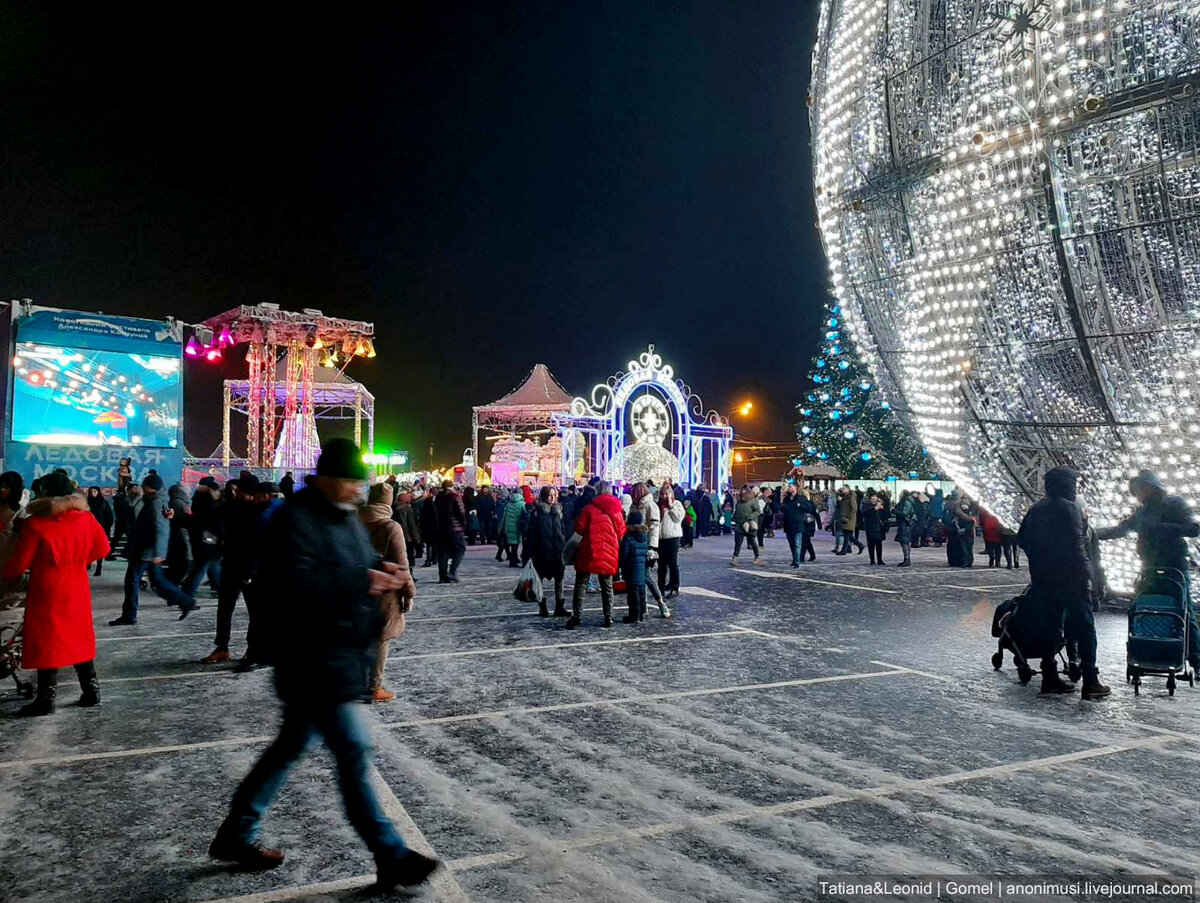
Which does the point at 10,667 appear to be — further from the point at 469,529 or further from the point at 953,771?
the point at 469,529

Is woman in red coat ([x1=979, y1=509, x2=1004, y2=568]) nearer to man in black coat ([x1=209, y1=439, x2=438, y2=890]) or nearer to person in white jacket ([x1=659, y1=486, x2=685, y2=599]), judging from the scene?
person in white jacket ([x1=659, y1=486, x2=685, y2=599])

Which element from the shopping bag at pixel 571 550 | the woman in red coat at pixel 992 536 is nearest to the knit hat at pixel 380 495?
the shopping bag at pixel 571 550

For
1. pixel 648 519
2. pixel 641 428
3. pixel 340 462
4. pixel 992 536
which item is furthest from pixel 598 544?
pixel 641 428

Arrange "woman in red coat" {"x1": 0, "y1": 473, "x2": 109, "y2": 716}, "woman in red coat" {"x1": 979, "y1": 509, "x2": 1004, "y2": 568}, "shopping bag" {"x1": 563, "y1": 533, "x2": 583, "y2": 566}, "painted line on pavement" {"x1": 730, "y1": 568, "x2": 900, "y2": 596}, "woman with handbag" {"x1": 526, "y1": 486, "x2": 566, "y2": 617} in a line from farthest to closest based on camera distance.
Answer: "woman in red coat" {"x1": 979, "y1": 509, "x2": 1004, "y2": 568}, "painted line on pavement" {"x1": 730, "y1": 568, "x2": 900, "y2": 596}, "woman with handbag" {"x1": 526, "y1": 486, "x2": 566, "y2": 617}, "shopping bag" {"x1": 563, "y1": 533, "x2": 583, "y2": 566}, "woman in red coat" {"x1": 0, "y1": 473, "x2": 109, "y2": 716}

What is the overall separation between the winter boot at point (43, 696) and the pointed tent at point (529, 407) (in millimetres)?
36209

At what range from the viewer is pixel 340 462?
306 cm

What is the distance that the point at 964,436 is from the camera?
25.2 feet

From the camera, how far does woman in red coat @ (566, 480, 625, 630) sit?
337 inches

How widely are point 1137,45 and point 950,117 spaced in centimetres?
132

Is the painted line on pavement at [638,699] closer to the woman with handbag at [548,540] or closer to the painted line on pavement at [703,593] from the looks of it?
the woman with handbag at [548,540]

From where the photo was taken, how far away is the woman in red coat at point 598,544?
856 cm

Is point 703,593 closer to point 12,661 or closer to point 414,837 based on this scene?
point 12,661

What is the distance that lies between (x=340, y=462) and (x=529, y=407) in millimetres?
39536

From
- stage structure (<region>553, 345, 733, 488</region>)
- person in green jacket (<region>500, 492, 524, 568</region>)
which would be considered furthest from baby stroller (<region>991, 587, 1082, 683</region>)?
stage structure (<region>553, 345, 733, 488</region>)
